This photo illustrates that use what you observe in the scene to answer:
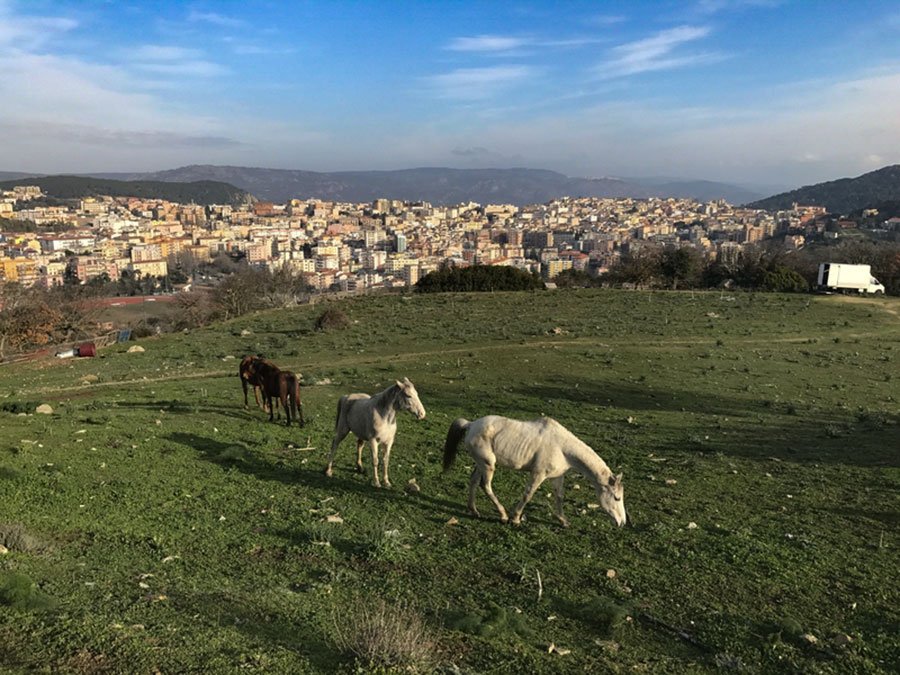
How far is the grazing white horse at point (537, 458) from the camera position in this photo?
9602mm

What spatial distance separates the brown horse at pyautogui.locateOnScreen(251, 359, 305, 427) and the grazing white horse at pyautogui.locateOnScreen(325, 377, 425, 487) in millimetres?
3445

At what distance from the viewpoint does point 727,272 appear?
62375mm

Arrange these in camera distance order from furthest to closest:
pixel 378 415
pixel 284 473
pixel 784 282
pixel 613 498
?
pixel 784 282 → pixel 284 473 → pixel 378 415 → pixel 613 498

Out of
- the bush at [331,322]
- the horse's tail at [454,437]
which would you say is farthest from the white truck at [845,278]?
the horse's tail at [454,437]

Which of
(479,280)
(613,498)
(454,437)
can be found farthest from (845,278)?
(454,437)

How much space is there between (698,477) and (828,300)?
4170 cm

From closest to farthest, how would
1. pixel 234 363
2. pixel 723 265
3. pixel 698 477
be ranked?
pixel 698 477, pixel 234 363, pixel 723 265

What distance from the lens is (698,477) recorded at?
1285cm

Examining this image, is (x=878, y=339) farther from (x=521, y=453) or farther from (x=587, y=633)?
(x=587, y=633)

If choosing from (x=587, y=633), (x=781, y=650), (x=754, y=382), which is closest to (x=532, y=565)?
(x=587, y=633)

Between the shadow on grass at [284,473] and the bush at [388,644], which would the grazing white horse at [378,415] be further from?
the bush at [388,644]

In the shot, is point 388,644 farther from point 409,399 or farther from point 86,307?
point 86,307

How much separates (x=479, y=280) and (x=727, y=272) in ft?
80.9

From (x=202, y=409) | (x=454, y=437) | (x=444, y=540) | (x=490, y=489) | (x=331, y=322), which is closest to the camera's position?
(x=444, y=540)
